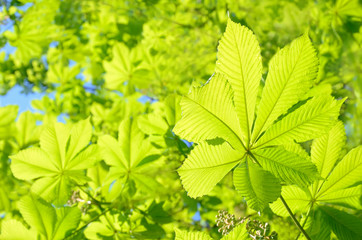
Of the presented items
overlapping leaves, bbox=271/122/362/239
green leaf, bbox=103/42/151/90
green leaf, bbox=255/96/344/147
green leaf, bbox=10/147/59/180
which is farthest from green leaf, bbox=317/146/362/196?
green leaf, bbox=103/42/151/90

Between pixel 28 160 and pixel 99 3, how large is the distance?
229 cm

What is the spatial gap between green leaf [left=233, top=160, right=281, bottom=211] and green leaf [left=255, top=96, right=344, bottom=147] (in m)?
0.07

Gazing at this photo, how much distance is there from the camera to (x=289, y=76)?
0.67 meters

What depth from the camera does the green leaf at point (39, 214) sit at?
1123 mm

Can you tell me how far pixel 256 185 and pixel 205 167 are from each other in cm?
12

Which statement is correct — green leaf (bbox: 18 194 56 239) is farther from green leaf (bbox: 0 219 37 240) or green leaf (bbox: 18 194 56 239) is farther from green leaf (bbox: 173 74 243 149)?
green leaf (bbox: 173 74 243 149)

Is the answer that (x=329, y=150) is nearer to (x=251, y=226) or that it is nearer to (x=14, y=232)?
(x=251, y=226)

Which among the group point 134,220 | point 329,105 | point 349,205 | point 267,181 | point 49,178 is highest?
point 329,105

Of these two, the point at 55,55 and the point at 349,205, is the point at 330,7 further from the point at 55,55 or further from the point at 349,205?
the point at 55,55

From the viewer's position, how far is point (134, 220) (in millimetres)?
1436

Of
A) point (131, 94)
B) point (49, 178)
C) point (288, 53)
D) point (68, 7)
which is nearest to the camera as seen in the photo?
point (288, 53)

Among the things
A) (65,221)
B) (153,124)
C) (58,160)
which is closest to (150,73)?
(153,124)

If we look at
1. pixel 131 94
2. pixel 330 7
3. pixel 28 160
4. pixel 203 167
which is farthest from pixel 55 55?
pixel 203 167

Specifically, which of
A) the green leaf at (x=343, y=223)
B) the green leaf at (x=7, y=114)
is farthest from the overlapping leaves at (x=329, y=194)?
the green leaf at (x=7, y=114)
